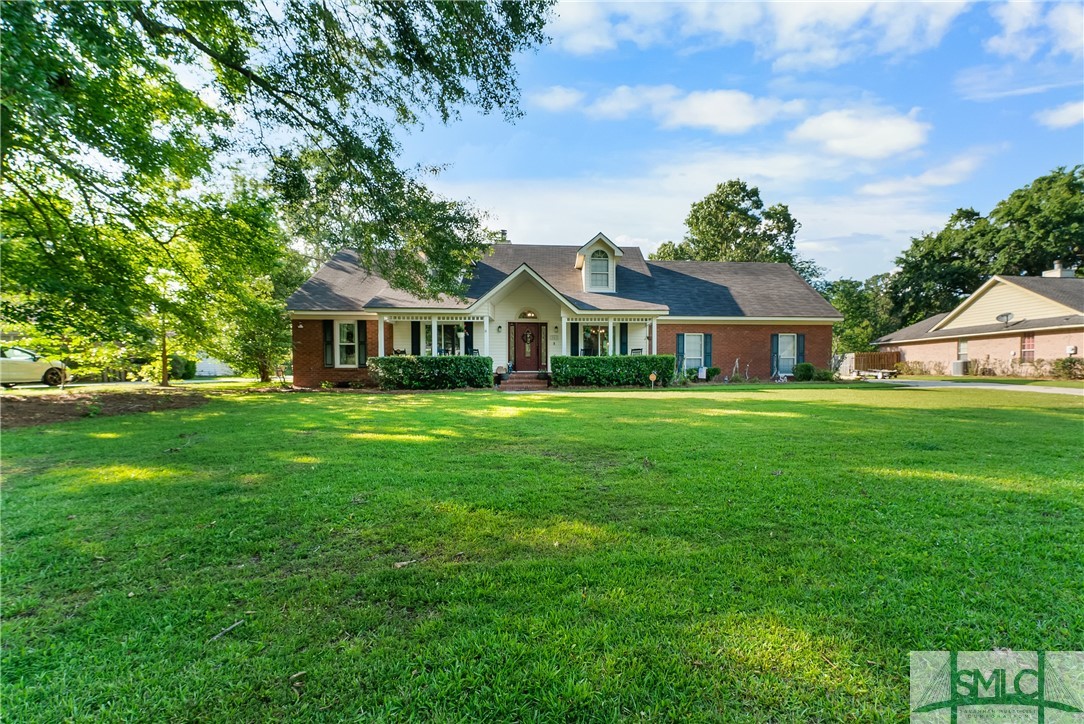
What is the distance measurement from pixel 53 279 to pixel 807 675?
11.9 meters

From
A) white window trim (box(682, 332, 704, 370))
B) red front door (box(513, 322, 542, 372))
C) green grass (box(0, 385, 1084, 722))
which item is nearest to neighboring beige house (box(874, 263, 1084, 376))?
white window trim (box(682, 332, 704, 370))

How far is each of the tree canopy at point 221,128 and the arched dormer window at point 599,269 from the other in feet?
36.3

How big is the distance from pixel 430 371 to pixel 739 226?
3102 centimetres

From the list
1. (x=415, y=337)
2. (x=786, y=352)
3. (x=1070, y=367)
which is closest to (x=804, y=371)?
(x=786, y=352)

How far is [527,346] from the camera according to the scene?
19.4 meters

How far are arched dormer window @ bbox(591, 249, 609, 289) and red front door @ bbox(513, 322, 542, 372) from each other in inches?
139

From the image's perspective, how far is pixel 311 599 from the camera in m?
2.28

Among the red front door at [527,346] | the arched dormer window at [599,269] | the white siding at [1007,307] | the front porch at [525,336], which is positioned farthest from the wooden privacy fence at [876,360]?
the red front door at [527,346]

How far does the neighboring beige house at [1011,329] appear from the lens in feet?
73.8

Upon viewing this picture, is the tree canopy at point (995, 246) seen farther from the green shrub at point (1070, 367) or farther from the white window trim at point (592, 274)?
the white window trim at point (592, 274)

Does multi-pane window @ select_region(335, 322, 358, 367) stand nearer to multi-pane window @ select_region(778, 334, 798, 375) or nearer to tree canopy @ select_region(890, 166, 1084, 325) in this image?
multi-pane window @ select_region(778, 334, 798, 375)

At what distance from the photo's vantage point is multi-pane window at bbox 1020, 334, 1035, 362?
2358 centimetres

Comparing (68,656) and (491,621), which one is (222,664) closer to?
(68,656)

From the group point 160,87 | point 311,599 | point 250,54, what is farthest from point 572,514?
point 160,87
